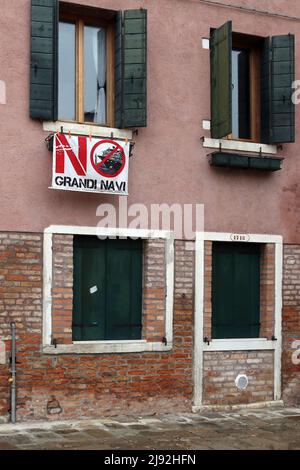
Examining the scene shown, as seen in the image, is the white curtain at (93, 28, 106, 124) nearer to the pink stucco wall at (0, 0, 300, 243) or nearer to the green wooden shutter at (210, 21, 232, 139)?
the pink stucco wall at (0, 0, 300, 243)

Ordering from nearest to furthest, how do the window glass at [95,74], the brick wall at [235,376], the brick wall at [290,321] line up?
the window glass at [95,74], the brick wall at [235,376], the brick wall at [290,321]

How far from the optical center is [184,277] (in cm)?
1107

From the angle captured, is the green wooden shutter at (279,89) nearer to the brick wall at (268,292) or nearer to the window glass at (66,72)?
the brick wall at (268,292)

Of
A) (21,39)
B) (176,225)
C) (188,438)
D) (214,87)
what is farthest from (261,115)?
(188,438)

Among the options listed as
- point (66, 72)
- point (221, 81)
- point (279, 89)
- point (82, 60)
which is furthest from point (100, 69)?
point (279, 89)

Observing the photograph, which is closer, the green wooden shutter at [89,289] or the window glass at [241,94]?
the green wooden shutter at [89,289]

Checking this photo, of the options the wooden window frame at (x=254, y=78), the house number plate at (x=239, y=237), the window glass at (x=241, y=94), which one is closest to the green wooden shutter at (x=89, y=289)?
the house number plate at (x=239, y=237)

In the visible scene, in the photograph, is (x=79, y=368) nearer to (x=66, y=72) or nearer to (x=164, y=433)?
(x=164, y=433)

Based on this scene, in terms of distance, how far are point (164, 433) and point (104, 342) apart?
4.95 feet

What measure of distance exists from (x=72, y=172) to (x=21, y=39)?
5.98ft

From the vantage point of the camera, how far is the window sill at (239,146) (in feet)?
37.1

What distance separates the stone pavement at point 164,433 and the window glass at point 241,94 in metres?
4.19

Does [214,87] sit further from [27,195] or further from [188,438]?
[188,438]

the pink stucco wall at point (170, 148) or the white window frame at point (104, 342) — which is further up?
the pink stucco wall at point (170, 148)
